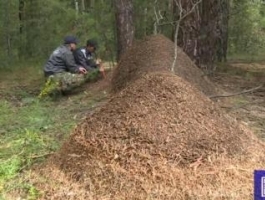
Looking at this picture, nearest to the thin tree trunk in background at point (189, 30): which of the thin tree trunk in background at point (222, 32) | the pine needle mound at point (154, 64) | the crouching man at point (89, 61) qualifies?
the pine needle mound at point (154, 64)

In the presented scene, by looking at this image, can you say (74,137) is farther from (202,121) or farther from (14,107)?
(14,107)

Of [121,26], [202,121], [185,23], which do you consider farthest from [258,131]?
[121,26]

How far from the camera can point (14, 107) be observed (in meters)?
8.32

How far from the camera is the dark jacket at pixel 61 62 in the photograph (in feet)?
30.4

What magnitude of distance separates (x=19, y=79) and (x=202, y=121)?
745 centimetres

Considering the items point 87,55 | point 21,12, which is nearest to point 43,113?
point 87,55

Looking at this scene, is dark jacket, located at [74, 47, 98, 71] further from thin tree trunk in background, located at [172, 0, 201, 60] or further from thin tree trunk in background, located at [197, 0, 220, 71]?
thin tree trunk in background, located at [197, 0, 220, 71]

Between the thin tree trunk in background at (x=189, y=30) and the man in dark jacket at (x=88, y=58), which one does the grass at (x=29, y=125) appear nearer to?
the man in dark jacket at (x=88, y=58)

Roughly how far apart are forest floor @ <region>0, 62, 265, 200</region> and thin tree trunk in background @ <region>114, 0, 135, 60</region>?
5.88ft

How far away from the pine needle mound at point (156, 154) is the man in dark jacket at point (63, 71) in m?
4.03

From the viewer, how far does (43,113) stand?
7398 mm

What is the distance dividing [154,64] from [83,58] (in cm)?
290

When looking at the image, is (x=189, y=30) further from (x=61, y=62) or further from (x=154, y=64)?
(x=154, y=64)

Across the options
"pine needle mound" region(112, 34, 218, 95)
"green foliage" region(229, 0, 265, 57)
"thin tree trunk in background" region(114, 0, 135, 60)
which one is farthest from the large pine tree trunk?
"green foliage" region(229, 0, 265, 57)
